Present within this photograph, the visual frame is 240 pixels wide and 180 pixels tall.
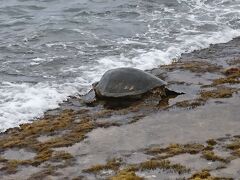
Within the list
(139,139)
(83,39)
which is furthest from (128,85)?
(83,39)

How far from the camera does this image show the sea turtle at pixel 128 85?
538 inches

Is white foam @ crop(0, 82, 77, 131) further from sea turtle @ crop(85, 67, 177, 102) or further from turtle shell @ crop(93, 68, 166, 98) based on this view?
turtle shell @ crop(93, 68, 166, 98)

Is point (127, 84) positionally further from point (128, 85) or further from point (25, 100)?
point (25, 100)

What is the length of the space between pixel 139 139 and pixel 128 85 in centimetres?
303

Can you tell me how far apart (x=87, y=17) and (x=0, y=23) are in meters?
4.41

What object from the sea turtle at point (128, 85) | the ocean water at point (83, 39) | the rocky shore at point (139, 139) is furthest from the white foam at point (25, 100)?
the sea turtle at point (128, 85)

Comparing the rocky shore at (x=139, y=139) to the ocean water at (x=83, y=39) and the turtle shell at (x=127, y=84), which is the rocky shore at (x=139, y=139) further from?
the ocean water at (x=83, y=39)

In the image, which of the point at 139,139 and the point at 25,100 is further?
the point at 25,100

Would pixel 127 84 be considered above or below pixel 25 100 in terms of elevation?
above

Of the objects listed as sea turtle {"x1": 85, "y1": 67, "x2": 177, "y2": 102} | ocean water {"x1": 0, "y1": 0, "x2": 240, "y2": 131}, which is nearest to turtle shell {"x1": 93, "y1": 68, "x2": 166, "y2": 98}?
sea turtle {"x1": 85, "y1": 67, "x2": 177, "y2": 102}

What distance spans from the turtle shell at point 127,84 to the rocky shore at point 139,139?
0.30 meters

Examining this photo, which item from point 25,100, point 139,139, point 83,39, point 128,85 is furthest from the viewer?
point 83,39

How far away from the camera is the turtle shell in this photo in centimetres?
1368

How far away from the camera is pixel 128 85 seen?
45.1 ft
